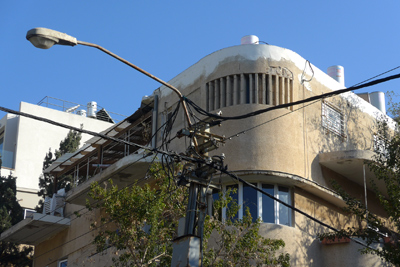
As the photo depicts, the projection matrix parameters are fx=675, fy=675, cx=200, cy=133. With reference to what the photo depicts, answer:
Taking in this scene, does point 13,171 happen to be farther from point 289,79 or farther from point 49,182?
point 289,79

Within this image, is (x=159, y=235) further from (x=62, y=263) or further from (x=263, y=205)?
(x=62, y=263)

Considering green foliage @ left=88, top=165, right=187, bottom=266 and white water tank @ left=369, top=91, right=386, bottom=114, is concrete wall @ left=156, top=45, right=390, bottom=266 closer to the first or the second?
green foliage @ left=88, top=165, right=187, bottom=266

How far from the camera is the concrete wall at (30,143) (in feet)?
142

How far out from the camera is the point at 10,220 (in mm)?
35594

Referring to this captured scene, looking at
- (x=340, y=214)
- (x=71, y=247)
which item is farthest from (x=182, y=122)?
(x=71, y=247)

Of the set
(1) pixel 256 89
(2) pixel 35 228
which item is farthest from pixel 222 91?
(2) pixel 35 228

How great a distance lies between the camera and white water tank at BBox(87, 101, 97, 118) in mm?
49031

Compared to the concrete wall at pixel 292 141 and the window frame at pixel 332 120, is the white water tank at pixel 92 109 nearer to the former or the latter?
the concrete wall at pixel 292 141

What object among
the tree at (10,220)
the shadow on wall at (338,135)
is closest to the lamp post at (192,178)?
the shadow on wall at (338,135)

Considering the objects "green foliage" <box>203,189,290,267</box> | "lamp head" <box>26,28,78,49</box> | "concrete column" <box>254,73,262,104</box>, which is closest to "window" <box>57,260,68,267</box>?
"concrete column" <box>254,73,262,104</box>

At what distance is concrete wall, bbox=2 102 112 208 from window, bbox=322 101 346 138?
78.8ft

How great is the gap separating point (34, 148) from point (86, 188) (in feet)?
60.9

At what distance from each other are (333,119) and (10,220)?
19.1 m

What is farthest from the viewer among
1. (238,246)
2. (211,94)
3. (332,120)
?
(332,120)
